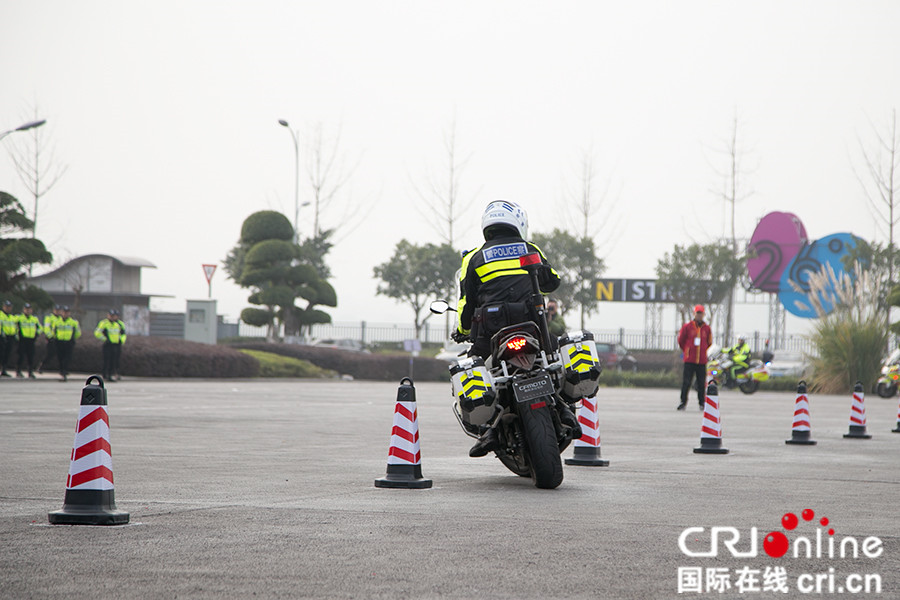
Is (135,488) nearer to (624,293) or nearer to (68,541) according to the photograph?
(68,541)

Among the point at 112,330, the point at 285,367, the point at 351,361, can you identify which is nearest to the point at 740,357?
the point at 351,361

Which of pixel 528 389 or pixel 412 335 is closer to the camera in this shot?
pixel 528 389

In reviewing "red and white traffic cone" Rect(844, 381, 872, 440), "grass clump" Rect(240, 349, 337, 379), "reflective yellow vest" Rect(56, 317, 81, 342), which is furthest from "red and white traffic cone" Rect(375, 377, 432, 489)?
"grass clump" Rect(240, 349, 337, 379)

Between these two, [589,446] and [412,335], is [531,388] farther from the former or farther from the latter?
[412,335]

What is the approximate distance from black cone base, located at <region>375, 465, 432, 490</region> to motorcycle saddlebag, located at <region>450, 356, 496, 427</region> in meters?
0.52

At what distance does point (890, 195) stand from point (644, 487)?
131 ft

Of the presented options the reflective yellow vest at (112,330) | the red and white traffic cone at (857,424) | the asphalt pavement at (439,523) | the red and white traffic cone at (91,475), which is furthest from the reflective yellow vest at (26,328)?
the red and white traffic cone at (91,475)

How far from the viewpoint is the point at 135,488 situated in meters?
7.87

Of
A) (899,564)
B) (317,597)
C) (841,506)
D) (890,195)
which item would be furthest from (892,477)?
(890,195)

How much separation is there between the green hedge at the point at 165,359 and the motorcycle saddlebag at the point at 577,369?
25.6 m

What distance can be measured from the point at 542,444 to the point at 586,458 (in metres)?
2.41

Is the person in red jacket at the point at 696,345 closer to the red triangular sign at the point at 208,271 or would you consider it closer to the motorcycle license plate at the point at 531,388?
the motorcycle license plate at the point at 531,388

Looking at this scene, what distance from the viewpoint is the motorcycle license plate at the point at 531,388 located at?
25.8 feet

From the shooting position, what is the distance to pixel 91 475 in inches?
245
